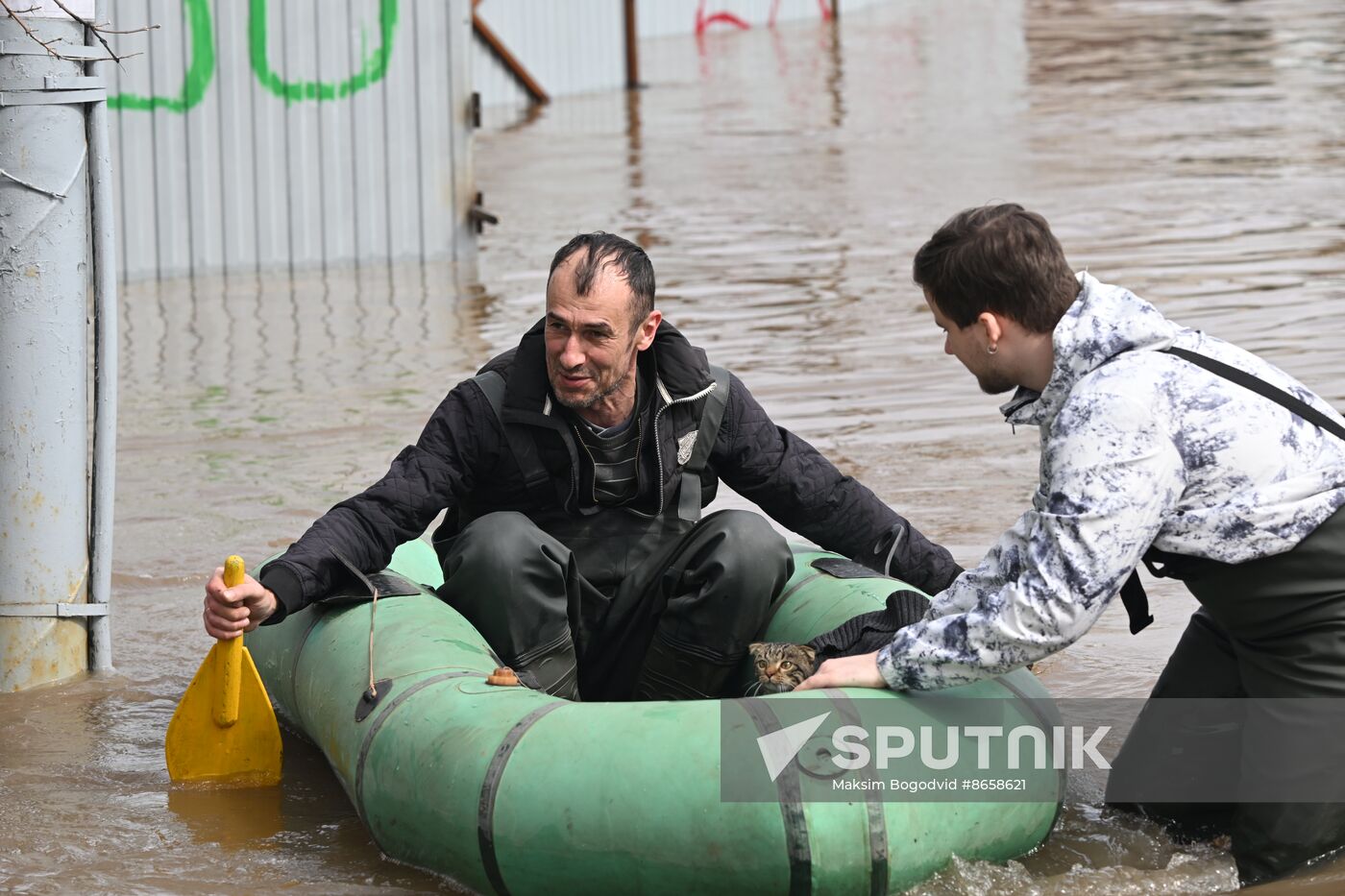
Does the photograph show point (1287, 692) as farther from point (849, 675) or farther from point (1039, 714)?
point (849, 675)

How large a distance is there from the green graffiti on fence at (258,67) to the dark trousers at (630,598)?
7.19 metres

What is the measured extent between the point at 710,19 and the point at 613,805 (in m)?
25.2

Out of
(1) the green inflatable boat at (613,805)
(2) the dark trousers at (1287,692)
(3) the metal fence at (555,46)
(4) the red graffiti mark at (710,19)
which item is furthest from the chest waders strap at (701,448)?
(4) the red graffiti mark at (710,19)

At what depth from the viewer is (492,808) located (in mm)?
3473

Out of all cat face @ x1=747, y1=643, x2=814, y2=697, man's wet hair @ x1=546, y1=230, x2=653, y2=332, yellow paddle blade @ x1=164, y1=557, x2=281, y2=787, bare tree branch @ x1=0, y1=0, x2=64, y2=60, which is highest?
bare tree branch @ x1=0, y1=0, x2=64, y2=60

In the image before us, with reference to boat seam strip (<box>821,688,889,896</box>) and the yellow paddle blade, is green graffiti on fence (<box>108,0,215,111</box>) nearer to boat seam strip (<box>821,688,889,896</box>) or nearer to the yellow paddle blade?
the yellow paddle blade

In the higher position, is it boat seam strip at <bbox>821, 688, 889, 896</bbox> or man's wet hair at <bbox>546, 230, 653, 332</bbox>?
man's wet hair at <bbox>546, 230, 653, 332</bbox>

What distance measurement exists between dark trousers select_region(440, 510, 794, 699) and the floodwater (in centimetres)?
57

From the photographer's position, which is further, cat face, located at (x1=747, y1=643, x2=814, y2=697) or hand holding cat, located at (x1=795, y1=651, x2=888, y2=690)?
cat face, located at (x1=747, y1=643, x2=814, y2=697)

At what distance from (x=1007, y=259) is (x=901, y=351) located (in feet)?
18.8

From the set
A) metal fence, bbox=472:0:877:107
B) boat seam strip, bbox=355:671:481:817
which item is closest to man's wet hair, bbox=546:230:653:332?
boat seam strip, bbox=355:671:481:817

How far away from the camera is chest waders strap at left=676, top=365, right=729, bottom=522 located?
4.24 m

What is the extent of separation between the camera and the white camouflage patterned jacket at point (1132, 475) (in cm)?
325

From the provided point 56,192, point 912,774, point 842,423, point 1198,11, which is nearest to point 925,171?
point 842,423
